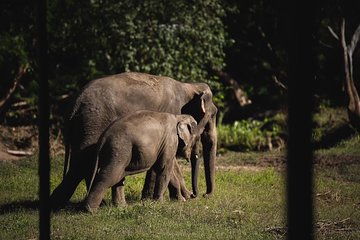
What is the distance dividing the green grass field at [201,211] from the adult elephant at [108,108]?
0.30m

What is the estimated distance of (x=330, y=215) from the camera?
25.8ft

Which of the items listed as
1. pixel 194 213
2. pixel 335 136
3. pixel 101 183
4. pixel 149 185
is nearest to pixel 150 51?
pixel 335 136

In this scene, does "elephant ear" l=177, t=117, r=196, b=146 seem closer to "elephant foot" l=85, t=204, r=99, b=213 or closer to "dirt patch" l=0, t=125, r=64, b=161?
"elephant foot" l=85, t=204, r=99, b=213

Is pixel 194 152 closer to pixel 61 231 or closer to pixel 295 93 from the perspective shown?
pixel 61 231

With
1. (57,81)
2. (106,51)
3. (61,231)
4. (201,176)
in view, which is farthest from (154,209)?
(57,81)

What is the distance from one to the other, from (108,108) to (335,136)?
8114 mm

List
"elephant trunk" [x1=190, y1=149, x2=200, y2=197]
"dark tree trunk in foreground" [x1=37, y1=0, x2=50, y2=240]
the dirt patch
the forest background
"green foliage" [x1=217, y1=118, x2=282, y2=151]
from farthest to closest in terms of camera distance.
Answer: "green foliage" [x1=217, y1=118, x2=282, y2=151] → the forest background → the dirt patch → "elephant trunk" [x1=190, y1=149, x2=200, y2=197] → "dark tree trunk in foreground" [x1=37, y1=0, x2=50, y2=240]

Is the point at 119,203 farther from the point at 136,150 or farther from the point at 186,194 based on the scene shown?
the point at 186,194

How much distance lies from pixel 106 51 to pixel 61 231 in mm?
8452

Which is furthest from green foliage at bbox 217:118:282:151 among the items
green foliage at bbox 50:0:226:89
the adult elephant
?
the adult elephant

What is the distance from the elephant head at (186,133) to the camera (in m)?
8.66

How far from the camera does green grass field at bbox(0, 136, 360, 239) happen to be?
6.59 m

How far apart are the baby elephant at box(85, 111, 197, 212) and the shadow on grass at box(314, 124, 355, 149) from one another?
7324mm

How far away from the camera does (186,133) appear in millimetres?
8727
